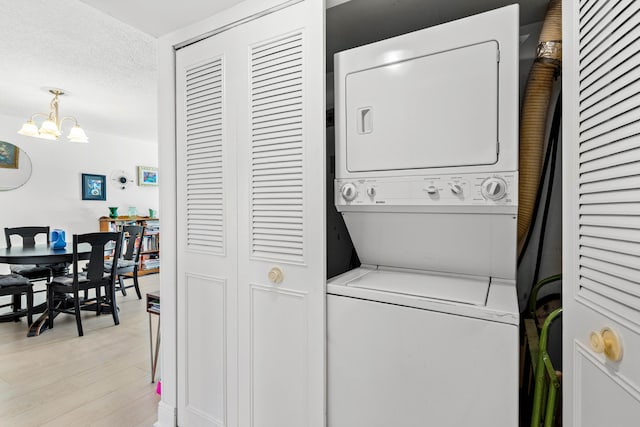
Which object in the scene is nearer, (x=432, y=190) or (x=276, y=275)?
(x=432, y=190)

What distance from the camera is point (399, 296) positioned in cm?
120

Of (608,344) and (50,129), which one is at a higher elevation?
(50,129)

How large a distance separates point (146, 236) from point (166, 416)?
481 centimetres

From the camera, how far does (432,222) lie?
1395mm

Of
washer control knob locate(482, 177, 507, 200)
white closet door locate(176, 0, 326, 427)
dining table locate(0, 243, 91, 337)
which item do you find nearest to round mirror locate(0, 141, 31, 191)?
dining table locate(0, 243, 91, 337)

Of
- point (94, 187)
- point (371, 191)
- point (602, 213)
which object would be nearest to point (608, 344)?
point (602, 213)

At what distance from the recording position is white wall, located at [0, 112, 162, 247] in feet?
15.7

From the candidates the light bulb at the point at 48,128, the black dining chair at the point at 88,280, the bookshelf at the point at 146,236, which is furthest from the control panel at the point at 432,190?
the bookshelf at the point at 146,236

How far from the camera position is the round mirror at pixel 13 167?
4.62 metres

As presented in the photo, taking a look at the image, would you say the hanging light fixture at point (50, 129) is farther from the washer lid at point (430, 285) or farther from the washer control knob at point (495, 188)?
the washer control knob at point (495, 188)

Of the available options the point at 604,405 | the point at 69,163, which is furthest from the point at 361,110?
the point at 69,163

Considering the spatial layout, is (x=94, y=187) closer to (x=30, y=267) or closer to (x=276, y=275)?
(x=30, y=267)

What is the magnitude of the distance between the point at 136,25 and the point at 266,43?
0.79m

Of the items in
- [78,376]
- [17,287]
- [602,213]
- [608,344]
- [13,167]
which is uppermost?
[13,167]
